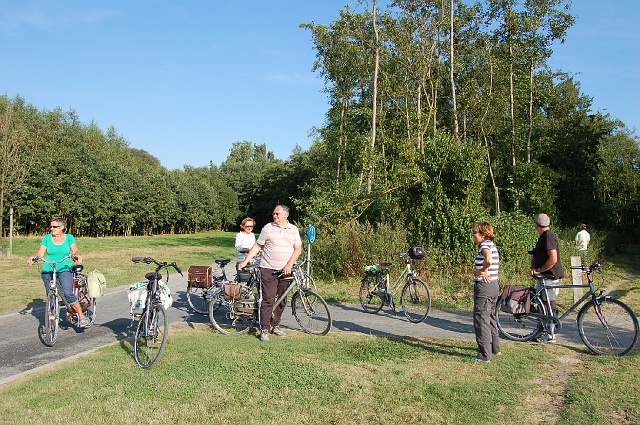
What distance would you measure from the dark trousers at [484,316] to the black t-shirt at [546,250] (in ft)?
4.45

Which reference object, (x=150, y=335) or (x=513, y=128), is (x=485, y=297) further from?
(x=513, y=128)

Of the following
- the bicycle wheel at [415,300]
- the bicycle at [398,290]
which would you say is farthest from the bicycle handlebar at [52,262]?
the bicycle wheel at [415,300]

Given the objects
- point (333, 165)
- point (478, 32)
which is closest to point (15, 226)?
point (333, 165)

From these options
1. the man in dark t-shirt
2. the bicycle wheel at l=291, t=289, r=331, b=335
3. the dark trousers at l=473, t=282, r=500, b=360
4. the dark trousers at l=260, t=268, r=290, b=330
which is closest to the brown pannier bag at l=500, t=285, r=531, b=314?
the man in dark t-shirt

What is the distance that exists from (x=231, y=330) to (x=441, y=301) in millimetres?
5036

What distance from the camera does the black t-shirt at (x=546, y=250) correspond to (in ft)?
23.3

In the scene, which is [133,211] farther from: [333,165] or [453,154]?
[453,154]

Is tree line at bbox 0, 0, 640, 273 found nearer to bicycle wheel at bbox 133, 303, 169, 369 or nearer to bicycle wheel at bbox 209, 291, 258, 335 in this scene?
bicycle wheel at bbox 209, 291, 258, 335

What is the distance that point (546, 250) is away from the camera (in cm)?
716

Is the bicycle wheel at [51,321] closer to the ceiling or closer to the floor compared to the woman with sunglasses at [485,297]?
closer to the floor

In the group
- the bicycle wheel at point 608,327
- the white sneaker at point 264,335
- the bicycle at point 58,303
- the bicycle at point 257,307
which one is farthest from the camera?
the bicycle at point 257,307

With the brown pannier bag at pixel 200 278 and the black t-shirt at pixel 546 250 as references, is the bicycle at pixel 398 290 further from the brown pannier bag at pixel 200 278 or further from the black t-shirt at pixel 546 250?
the brown pannier bag at pixel 200 278

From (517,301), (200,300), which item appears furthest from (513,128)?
(517,301)

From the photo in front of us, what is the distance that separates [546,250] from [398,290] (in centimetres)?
301
